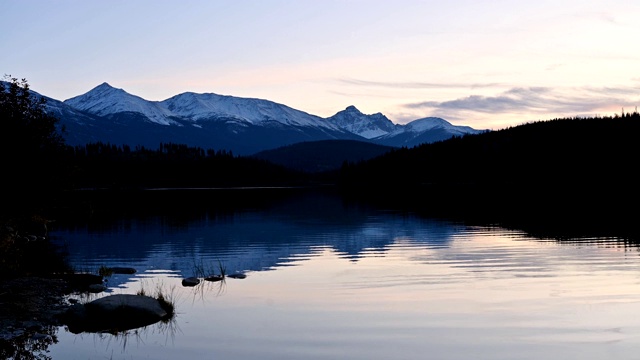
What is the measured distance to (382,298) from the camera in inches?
1198

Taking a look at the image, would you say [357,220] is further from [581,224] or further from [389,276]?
[389,276]

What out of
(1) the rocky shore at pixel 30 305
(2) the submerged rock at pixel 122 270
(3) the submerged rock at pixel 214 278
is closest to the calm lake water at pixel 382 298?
(2) the submerged rock at pixel 122 270

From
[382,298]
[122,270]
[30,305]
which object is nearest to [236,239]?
[122,270]

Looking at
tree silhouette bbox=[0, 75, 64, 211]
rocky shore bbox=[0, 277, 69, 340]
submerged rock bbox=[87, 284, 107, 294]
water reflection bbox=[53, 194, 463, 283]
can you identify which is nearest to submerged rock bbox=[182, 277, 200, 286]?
submerged rock bbox=[87, 284, 107, 294]

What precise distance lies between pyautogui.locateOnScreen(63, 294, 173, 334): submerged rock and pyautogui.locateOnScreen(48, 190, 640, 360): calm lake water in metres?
0.76

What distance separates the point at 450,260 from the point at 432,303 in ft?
53.4

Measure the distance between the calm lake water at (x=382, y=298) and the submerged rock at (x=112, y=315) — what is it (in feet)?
2.48

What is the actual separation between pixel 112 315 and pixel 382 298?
12396mm

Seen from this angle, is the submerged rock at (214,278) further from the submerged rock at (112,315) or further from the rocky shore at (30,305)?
the submerged rock at (112,315)

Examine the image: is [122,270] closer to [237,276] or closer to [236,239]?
[237,276]

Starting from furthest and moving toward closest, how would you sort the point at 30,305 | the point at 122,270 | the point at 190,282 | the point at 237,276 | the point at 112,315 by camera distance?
the point at 122,270 < the point at 237,276 < the point at 190,282 < the point at 30,305 < the point at 112,315

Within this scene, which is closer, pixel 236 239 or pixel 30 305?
pixel 30 305

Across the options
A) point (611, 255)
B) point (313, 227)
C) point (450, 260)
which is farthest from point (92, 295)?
point (313, 227)

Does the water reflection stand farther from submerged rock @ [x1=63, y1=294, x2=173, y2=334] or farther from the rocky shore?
submerged rock @ [x1=63, y1=294, x2=173, y2=334]
